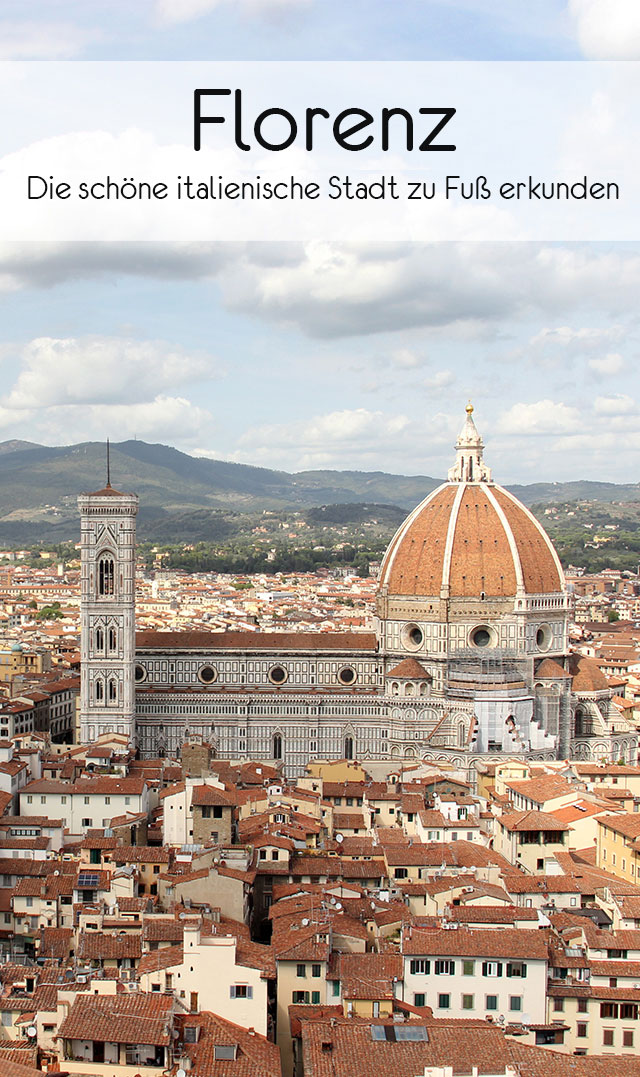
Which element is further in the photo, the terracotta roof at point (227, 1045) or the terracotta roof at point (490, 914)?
the terracotta roof at point (490, 914)

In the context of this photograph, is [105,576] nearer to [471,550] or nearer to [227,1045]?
[471,550]

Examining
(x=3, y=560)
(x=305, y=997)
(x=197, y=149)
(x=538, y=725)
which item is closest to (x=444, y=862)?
(x=305, y=997)

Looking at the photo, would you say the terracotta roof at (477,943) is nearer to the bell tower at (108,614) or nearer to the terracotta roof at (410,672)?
the bell tower at (108,614)

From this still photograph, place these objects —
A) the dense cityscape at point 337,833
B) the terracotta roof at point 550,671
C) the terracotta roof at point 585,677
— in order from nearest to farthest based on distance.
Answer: the dense cityscape at point 337,833
the terracotta roof at point 550,671
the terracotta roof at point 585,677

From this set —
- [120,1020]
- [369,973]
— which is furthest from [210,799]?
[120,1020]

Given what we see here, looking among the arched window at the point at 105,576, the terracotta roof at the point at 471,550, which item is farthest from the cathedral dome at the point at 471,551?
the arched window at the point at 105,576

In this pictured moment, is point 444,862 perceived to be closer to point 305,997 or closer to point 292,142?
point 305,997

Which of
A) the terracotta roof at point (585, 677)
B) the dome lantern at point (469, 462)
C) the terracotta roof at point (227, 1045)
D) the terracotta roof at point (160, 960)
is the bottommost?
the terracotta roof at point (227, 1045)
